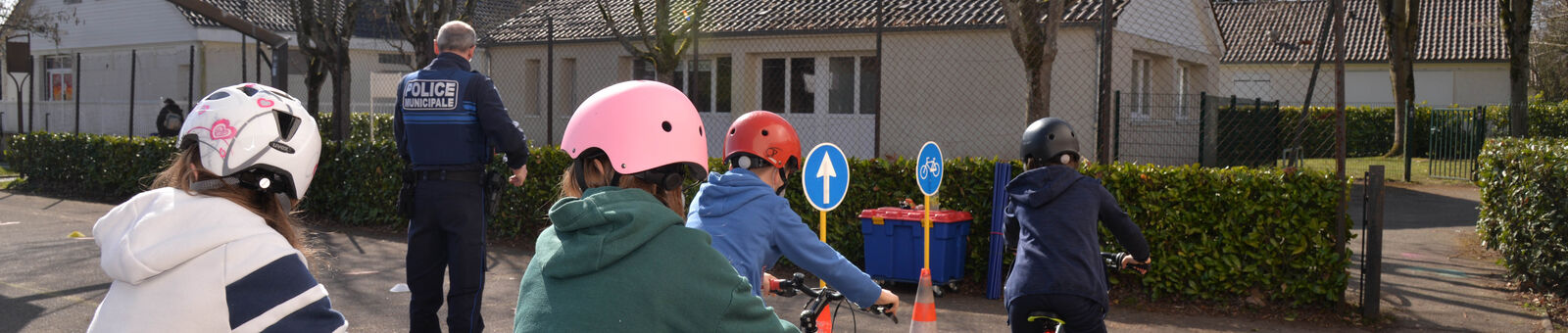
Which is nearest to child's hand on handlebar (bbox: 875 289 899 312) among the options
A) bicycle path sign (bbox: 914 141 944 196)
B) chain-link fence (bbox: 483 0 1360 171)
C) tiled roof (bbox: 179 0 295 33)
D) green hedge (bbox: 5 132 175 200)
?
bicycle path sign (bbox: 914 141 944 196)

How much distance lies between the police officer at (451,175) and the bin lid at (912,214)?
3472 mm

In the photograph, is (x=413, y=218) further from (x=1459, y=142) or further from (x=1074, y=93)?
(x=1459, y=142)

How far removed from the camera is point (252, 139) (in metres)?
2.26

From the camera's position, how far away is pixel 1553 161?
7.63 m

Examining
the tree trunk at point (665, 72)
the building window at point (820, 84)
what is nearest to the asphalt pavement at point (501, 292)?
the tree trunk at point (665, 72)

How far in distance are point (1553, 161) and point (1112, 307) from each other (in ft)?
10.3

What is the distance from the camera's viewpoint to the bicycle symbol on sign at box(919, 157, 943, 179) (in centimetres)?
695

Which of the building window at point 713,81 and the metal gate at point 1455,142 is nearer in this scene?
the metal gate at point 1455,142

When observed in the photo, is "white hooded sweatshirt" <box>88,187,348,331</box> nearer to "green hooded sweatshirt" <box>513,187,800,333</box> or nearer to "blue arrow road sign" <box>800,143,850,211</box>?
"green hooded sweatshirt" <box>513,187,800,333</box>

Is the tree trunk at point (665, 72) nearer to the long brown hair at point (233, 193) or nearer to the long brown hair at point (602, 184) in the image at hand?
the long brown hair at point (602, 184)

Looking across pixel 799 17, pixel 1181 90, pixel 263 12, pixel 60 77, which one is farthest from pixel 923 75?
pixel 60 77

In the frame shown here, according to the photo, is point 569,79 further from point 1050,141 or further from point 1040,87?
point 1050,141

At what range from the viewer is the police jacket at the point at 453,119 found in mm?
5242

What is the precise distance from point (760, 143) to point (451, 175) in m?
2.17
